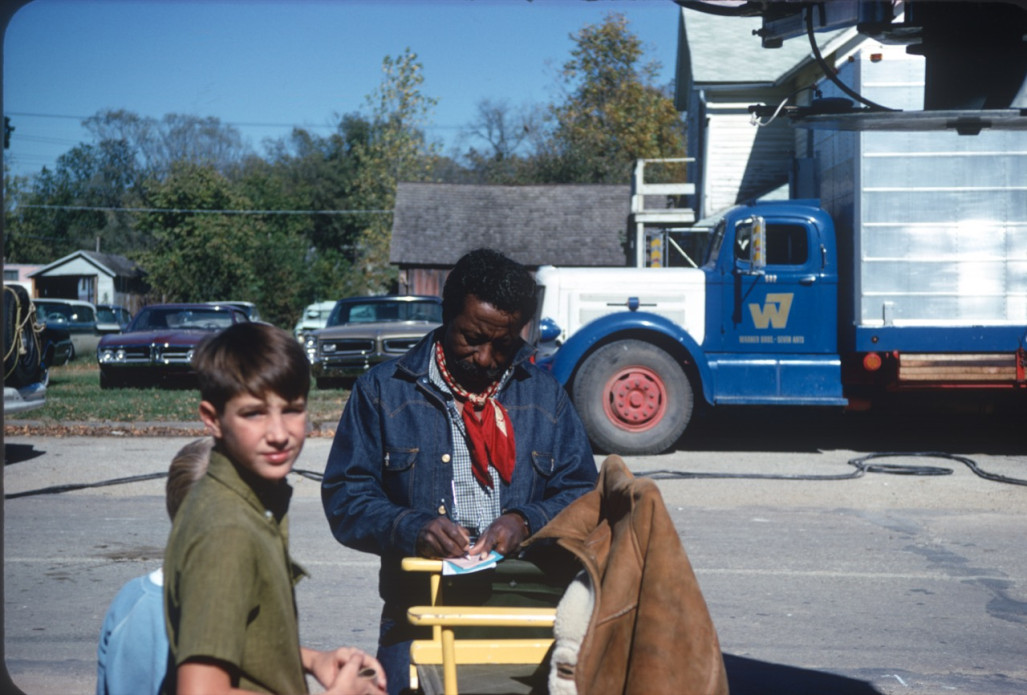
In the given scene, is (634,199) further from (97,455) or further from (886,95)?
(97,455)

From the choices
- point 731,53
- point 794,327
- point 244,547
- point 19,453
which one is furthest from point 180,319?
point 244,547

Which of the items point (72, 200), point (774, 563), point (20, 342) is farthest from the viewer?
point (72, 200)

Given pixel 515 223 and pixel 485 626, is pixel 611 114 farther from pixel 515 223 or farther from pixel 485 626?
pixel 485 626

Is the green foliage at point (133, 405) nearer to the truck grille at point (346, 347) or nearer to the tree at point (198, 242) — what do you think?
the truck grille at point (346, 347)

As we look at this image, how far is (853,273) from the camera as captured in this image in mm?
11555

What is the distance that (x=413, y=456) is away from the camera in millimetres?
3012

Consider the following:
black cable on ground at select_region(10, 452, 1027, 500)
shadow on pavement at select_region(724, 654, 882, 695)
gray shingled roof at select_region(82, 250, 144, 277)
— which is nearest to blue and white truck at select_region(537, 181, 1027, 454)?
black cable on ground at select_region(10, 452, 1027, 500)

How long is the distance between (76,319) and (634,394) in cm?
2473

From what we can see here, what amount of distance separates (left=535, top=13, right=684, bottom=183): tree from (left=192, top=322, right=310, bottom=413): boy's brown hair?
44.5 m

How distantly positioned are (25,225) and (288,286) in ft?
111

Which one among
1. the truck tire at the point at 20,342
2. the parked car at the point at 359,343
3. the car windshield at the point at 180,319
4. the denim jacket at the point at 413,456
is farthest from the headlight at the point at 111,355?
the denim jacket at the point at 413,456

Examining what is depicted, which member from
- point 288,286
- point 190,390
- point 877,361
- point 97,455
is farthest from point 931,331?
point 288,286

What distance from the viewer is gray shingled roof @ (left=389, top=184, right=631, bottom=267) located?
36031 millimetres

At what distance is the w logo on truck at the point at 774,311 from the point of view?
11.7m
